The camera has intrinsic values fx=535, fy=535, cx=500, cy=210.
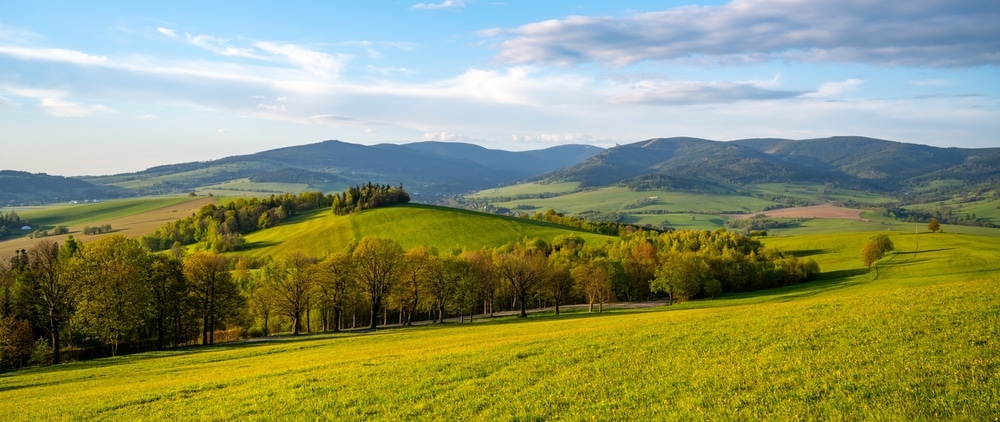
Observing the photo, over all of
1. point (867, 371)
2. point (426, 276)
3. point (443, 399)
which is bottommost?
point (426, 276)

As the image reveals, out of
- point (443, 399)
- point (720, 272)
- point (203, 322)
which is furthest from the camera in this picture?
point (720, 272)

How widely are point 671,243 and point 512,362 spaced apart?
138974 mm

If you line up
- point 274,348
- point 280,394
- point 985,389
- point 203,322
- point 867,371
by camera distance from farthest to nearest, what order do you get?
1. point 203,322
2. point 274,348
3. point 280,394
4. point 867,371
5. point 985,389

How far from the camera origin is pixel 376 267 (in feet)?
274

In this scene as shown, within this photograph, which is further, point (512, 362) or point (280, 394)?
point (512, 362)

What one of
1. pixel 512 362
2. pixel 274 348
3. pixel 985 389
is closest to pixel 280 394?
pixel 512 362

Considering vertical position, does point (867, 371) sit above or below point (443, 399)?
above

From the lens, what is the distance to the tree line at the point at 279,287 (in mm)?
60781

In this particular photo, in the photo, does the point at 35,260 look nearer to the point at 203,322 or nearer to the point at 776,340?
the point at 203,322

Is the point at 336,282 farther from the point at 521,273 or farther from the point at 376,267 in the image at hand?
the point at 521,273

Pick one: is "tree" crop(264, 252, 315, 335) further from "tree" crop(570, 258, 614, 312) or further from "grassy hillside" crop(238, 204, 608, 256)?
"grassy hillside" crop(238, 204, 608, 256)

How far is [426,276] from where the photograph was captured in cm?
8562

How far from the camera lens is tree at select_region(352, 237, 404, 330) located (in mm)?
83312

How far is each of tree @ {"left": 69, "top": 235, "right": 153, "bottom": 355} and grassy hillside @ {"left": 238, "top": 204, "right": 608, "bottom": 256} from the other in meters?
89.7
